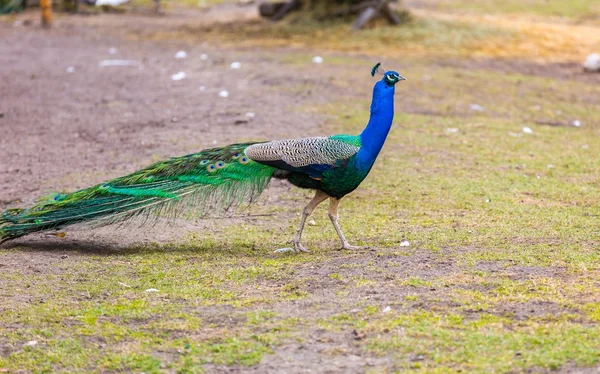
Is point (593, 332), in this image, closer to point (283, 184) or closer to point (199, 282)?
point (199, 282)

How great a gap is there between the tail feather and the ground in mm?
248

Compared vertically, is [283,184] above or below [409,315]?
below

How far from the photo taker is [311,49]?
53.7 ft

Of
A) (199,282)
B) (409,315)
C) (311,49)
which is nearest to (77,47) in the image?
(311,49)

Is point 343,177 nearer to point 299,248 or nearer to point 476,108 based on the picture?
point 299,248

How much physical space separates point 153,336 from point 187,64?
35.4 feet

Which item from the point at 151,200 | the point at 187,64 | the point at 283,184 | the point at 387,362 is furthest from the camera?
the point at 187,64

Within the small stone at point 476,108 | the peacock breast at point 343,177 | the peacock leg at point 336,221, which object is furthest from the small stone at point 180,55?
the peacock breast at point 343,177

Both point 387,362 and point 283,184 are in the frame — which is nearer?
point 387,362

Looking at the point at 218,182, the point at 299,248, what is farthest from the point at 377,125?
the point at 218,182

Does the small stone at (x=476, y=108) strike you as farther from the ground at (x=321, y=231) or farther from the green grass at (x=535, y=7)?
the green grass at (x=535, y=7)

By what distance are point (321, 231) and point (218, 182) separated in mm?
1108

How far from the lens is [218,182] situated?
6.12m

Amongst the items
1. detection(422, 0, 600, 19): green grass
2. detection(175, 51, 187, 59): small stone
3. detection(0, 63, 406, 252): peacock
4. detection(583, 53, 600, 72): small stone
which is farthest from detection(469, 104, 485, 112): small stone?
detection(422, 0, 600, 19): green grass
